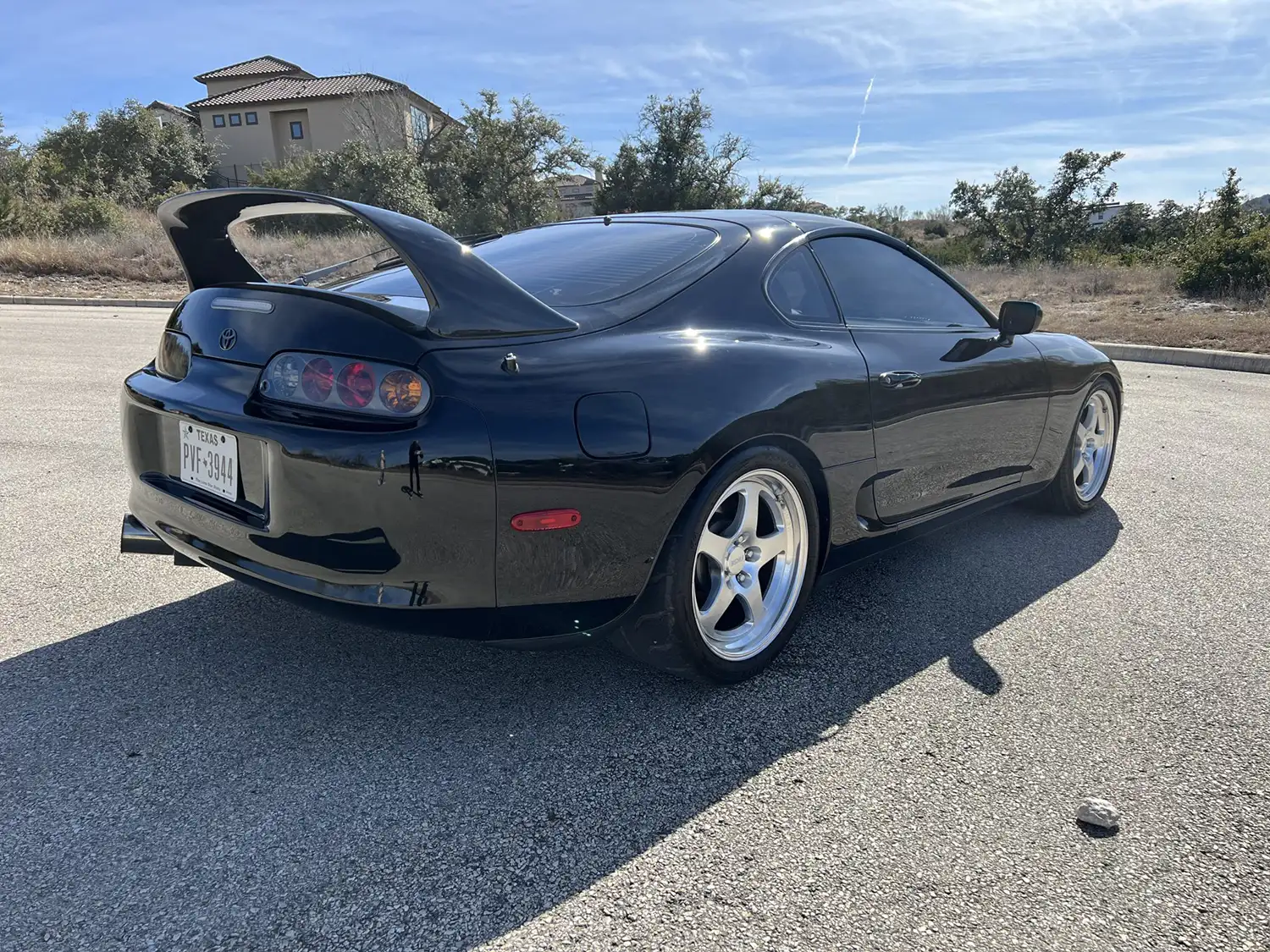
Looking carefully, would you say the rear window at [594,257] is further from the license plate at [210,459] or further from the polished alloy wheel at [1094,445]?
the polished alloy wheel at [1094,445]

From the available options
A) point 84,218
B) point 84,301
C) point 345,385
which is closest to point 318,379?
point 345,385

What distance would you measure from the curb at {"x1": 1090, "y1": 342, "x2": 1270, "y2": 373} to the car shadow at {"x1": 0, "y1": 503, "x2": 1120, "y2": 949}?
9743 millimetres

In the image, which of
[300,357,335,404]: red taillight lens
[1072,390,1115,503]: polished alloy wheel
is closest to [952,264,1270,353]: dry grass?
[1072,390,1115,503]: polished alloy wheel

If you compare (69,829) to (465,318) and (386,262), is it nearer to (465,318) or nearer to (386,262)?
(465,318)

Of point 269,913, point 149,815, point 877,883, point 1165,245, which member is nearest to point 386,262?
point 149,815

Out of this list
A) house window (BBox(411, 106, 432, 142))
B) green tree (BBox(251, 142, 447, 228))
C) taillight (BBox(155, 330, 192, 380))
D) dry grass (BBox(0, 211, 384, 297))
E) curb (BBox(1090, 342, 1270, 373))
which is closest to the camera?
taillight (BBox(155, 330, 192, 380))

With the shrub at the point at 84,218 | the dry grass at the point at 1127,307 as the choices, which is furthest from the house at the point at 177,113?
the dry grass at the point at 1127,307

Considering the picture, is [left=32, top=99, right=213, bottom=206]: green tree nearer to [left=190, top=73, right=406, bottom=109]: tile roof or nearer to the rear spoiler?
[left=190, top=73, right=406, bottom=109]: tile roof

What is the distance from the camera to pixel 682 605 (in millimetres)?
2375

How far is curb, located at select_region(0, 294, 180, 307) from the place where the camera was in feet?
55.5

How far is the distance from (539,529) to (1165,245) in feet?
102

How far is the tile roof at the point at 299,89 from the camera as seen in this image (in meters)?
49.2

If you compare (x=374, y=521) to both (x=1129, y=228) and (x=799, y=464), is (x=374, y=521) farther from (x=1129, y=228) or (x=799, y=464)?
(x=1129, y=228)

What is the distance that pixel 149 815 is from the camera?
1960 millimetres
